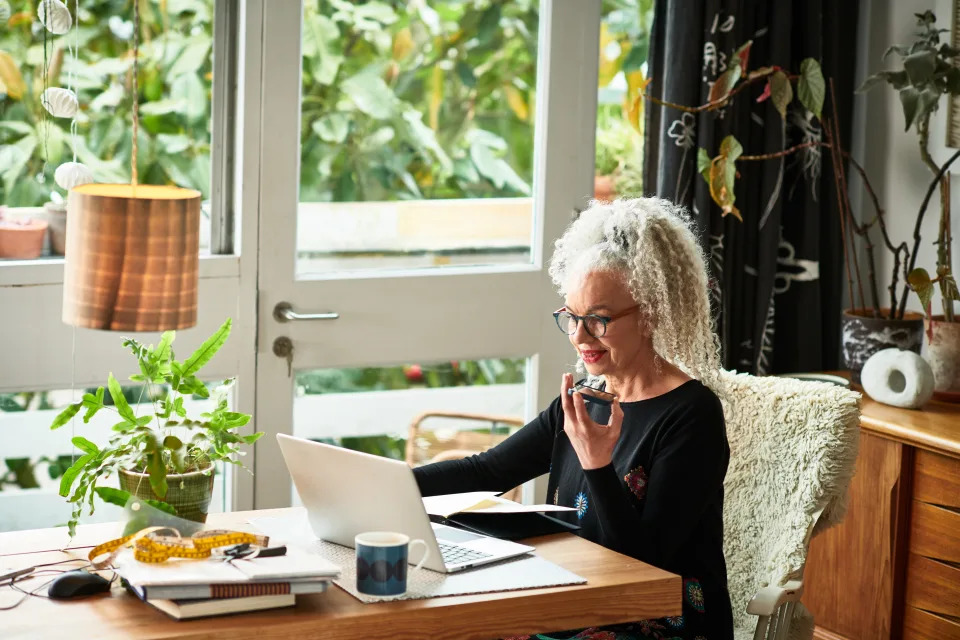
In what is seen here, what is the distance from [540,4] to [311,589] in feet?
6.62

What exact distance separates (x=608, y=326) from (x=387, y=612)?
75cm

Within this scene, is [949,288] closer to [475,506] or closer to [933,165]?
[933,165]

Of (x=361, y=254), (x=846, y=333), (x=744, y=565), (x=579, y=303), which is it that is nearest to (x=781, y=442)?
(x=744, y=565)

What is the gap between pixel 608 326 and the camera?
2.16 meters

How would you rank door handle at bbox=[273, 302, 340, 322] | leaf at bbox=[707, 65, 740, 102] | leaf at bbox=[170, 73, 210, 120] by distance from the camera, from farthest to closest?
leaf at bbox=[707, 65, 740, 102] < door handle at bbox=[273, 302, 340, 322] < leaf at bbox=[170, 73, 210, 120]

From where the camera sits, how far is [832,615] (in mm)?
3039

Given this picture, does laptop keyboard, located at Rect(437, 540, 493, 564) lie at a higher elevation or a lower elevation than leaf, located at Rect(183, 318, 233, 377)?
lower

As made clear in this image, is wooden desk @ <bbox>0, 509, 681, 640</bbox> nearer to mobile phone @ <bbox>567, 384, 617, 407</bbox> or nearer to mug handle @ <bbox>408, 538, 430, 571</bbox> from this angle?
mug handle @ <bbox>408, 538, 430, 571</bbox>

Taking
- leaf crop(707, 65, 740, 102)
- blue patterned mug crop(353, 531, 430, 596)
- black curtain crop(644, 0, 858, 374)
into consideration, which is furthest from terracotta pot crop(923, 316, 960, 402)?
blue patterned mug crop(353, 531, 430, 596)

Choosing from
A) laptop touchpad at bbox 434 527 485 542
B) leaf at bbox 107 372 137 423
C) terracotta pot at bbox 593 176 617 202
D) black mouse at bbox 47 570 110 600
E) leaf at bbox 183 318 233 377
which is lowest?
black mouse at bbox 47 570 110 600

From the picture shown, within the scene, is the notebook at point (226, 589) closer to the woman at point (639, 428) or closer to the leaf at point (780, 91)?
the woman at point (639, 428)

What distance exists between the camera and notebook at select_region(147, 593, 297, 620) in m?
1.59

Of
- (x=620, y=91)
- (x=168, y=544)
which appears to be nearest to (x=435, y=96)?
(x=620, y=91)

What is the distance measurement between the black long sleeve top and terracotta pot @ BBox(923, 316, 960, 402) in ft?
3.87
